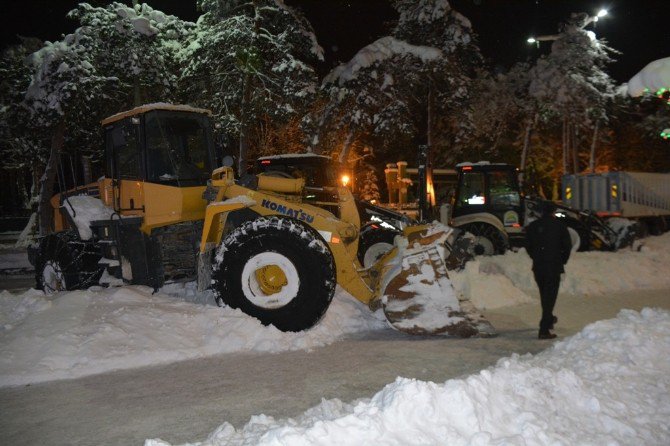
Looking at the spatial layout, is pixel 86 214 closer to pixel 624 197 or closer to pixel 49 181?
pixel 49 181

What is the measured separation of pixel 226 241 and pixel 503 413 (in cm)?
411

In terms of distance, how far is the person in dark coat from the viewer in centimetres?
709

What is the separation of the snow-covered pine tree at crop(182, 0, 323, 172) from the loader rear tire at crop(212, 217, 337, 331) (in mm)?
11148

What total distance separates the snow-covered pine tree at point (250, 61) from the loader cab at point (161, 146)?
9.26 meters

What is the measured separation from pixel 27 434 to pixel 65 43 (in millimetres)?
15583

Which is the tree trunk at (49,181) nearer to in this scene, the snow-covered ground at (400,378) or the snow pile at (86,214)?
the snow pile at (86,214)

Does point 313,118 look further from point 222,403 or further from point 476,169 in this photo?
point 222,403

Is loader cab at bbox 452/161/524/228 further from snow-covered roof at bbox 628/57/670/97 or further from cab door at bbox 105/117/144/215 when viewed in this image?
cab door at bbox 105/117/144/215

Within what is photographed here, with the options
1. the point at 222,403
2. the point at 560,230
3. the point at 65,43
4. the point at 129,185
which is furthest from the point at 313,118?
the point at 222,403

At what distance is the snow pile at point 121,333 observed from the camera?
5.98m

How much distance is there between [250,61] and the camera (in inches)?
688

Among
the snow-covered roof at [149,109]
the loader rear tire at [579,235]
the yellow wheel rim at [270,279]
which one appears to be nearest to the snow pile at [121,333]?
the yellow wheel rim at [270,279]

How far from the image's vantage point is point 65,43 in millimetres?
17000

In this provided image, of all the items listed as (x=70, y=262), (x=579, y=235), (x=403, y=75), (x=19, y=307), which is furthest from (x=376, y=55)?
(x=19, y=307)
